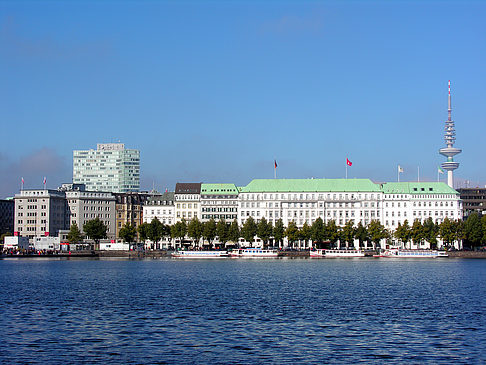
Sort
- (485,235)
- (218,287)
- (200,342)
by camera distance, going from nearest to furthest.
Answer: (200,342) → (218,287) → (485,235)

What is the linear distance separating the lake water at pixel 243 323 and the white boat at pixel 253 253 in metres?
88.0

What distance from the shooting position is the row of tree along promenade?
586 feet

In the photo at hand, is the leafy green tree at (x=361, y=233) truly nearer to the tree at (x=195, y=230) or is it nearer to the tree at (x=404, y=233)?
the tree at (x=404, y=233)

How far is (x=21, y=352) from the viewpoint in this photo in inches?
1590

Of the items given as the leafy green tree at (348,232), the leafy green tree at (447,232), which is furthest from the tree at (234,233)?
the leafy green tree at (447,232)

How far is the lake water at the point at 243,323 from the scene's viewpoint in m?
40.1

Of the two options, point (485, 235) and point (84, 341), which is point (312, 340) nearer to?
point (84, 341)

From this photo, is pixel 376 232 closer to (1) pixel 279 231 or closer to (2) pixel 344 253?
(2) pixel 344 253

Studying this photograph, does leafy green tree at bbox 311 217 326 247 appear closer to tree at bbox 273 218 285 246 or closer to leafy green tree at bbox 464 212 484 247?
tree at bbox 273 218 285 246

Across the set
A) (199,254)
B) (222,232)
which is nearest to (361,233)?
(222,232)

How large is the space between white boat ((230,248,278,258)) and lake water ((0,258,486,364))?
87980 mm

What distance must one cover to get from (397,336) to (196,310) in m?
18.2

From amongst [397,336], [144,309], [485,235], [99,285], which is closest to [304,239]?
[485,235]

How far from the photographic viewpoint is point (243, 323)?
51250mm
